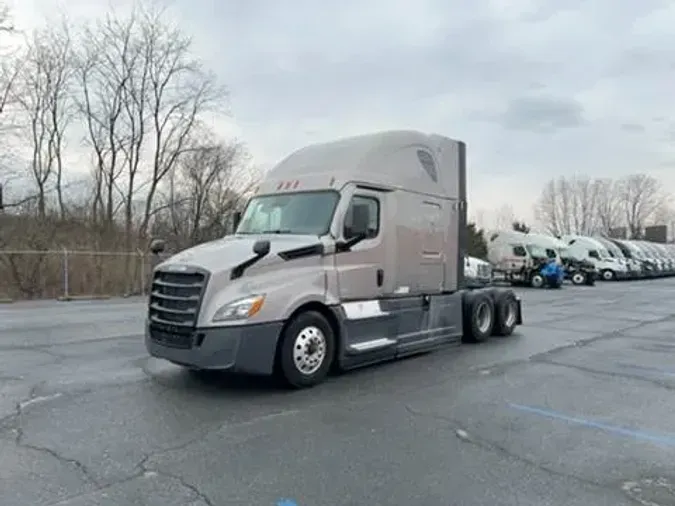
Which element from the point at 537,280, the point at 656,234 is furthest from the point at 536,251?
the point at 656,234

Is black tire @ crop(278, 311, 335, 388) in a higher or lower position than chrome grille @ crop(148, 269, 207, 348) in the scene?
lower

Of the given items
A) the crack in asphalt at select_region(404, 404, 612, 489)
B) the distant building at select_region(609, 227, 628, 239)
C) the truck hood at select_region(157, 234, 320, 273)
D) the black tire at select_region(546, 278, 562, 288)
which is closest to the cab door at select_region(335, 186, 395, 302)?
the truck hood at select_region(157, 234, 320, 273)

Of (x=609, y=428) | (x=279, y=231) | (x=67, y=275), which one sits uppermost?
(x=279, y=231)

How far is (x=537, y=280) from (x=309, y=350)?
29836 millimetres

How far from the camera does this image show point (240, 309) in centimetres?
689

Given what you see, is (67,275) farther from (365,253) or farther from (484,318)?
(365,253)

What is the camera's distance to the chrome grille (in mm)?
6961

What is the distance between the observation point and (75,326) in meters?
13.3

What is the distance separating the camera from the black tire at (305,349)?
7.22 metres

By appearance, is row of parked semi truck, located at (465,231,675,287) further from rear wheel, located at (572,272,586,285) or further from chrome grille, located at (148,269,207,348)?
chrome grille, located at (148,269,207,348)

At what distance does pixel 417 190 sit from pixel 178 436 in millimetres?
5671

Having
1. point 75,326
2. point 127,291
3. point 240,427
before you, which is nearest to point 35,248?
point 127,291

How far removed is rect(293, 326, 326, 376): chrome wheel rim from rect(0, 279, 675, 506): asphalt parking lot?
0.30m

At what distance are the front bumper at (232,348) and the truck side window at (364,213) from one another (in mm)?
1798
